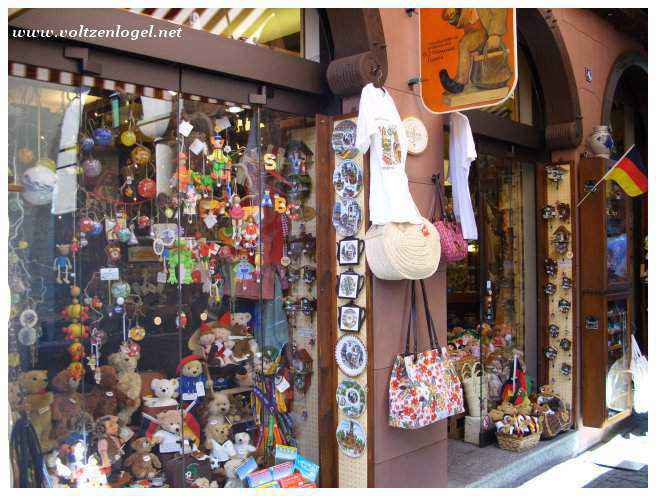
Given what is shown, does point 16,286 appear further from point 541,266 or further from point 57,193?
point 541,266

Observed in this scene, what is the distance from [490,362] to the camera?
6754 mm

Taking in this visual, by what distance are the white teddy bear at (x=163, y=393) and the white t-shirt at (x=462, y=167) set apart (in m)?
2.51

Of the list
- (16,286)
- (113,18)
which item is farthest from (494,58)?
(16,286)

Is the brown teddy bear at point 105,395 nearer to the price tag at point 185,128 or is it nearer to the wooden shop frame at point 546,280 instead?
the price tag at point 185,128

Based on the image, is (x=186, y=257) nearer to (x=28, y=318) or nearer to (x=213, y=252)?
(x=213, y=252)

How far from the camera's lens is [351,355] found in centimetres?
464

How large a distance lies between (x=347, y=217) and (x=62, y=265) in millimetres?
1947

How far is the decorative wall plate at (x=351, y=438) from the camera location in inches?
180

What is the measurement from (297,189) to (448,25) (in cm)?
165

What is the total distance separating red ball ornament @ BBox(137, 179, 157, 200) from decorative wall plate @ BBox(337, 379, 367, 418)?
1.91 m

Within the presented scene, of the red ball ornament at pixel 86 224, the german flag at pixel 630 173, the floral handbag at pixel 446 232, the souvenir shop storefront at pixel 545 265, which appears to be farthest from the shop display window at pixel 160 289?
the german flag at pixel 630 173

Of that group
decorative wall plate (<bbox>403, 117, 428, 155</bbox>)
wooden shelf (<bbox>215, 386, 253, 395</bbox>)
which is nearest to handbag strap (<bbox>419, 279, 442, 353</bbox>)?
decorative wall plate (<bbox>403, 117, 428, 155</bbox>)

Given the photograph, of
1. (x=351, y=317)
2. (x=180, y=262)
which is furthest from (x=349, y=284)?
(x=180, y=262)

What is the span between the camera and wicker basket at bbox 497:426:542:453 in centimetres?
610
